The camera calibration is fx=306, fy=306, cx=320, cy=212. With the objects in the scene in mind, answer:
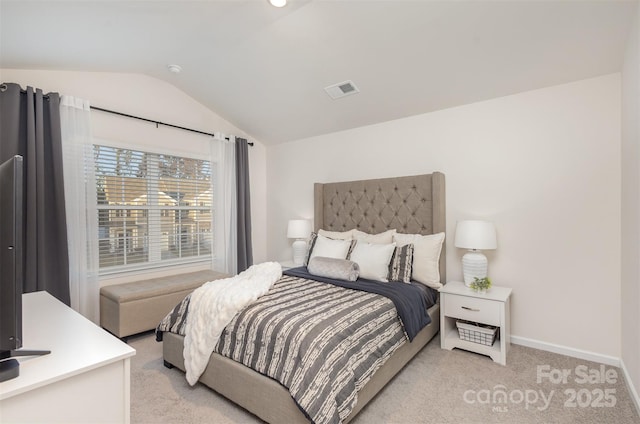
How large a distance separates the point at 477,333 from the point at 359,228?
1636 mm

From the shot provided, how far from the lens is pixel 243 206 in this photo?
4.37 m

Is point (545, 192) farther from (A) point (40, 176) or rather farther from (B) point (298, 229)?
(A) point (40, 176)

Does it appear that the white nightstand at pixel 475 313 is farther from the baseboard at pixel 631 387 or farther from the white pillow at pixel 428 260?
the baseboard at pixel 631 387

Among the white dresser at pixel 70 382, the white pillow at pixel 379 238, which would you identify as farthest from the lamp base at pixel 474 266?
the white dresser at pixel 70 382

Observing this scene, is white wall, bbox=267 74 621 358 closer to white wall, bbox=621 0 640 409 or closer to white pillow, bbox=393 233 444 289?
white wall, bbox=621 0 640 409

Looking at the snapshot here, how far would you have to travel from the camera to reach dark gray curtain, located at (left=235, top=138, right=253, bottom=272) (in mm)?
4344

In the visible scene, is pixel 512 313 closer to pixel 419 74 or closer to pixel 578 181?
pixel 578 181

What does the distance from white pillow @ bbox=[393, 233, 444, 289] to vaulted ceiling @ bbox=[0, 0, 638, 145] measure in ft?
4.57

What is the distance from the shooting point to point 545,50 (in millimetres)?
2295

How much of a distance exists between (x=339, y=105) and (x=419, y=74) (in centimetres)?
97

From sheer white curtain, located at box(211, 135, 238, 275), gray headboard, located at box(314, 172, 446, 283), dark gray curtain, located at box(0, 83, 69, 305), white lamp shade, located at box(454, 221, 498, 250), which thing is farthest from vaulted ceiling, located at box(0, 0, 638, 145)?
white lamp shade, located at box(454, 221, 498, 250)

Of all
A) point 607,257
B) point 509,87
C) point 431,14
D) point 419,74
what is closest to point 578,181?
point 607,257

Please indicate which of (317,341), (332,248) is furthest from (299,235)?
(317,341)

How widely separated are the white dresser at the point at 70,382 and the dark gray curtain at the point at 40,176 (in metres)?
1.85
